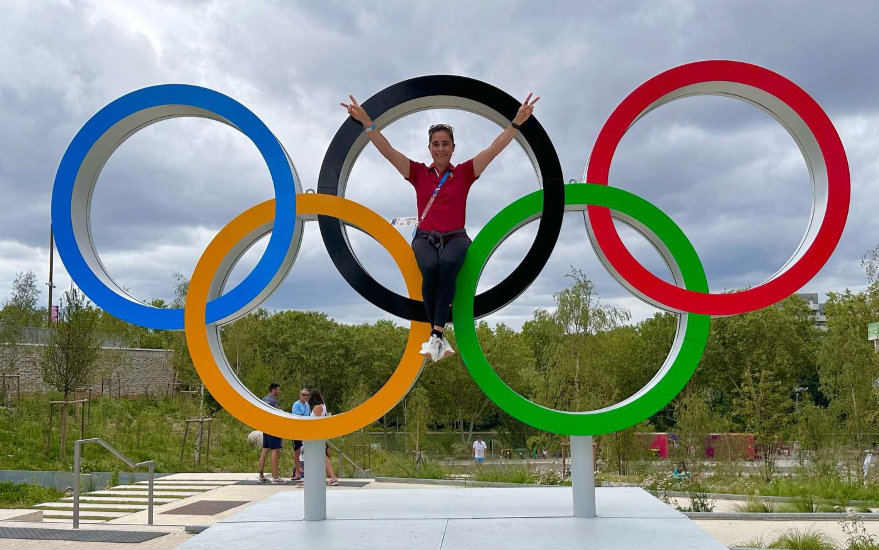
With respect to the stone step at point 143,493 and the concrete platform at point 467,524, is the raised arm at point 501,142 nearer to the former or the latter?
the concrete platform at point 467,524

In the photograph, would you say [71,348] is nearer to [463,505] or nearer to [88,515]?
[88,515]

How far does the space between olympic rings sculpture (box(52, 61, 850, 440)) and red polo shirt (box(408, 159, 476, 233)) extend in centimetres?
30

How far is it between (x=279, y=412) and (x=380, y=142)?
8.47 feet

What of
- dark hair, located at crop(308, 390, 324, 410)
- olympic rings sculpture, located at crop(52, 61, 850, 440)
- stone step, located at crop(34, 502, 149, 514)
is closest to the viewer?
olympic rings sculpture, located at crop(52, 61, 850, 440)

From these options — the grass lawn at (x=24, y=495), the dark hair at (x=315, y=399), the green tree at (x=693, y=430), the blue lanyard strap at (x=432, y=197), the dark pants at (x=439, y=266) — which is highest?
the blue lanyard strap at (x=432, y=197)

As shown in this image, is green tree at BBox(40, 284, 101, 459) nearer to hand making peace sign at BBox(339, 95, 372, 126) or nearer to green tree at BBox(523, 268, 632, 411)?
green tree at BBox(523, 268, 632, 411)

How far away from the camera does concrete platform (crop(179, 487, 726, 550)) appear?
18.9ft

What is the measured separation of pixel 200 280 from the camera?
6.89 m

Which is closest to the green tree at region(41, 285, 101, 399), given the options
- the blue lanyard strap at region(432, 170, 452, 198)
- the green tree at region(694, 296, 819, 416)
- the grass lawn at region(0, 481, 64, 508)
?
the grass lawn at region(0, 481, 64, 508)

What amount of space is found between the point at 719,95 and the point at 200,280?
503cm

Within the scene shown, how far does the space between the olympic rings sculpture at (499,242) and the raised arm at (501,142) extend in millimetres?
120

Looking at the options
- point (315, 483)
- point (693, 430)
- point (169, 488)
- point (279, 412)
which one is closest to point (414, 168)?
point (279, 412)

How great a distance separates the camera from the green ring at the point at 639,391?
651cm

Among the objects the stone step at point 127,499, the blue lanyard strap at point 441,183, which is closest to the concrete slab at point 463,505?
the blue lanyard strap at point 441,183
